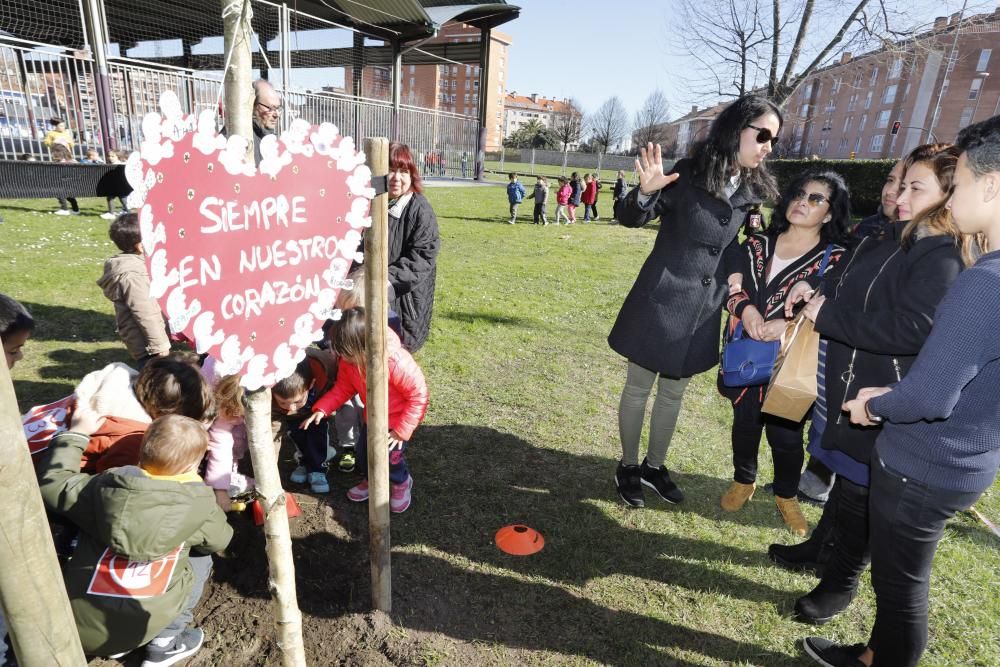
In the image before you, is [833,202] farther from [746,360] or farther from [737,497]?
[737,497]

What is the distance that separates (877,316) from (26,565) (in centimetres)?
248

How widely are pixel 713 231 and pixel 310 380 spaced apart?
2242 mm

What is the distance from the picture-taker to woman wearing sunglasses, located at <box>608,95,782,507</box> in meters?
2.75

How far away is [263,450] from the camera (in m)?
1.62

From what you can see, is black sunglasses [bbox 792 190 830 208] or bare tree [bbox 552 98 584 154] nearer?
black sunglasses [bbox 792 190 830 208]

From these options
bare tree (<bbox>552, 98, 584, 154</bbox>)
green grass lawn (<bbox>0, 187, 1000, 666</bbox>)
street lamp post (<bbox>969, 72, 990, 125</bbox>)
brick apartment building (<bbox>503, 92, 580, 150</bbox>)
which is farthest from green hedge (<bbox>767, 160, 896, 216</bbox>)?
brick apartment building (<bbox>503, 92, 580, 150</bbox>)

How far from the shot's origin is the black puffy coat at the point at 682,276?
2887 millimetres

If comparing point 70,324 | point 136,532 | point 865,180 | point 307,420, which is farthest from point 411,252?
point 865,180

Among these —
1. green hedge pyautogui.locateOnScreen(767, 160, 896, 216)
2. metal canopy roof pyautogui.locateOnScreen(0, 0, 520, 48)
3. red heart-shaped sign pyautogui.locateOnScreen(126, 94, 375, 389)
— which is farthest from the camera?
green hedge pyautogui.locateOnScreen(767, 160, 896, 216)

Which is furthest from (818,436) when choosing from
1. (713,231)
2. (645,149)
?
(645,149)

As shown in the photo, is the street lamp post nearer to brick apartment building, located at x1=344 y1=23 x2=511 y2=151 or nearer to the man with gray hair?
brick apartment building, located at x1=344 y1=23 x2=511 y2=151

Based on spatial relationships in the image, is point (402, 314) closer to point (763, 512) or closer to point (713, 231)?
point (713, 231)

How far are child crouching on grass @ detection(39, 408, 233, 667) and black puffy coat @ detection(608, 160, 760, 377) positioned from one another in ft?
7.06

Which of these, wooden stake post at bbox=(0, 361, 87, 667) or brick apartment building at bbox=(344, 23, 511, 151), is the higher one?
brick apartment building at bbox=(344, 23, 511, 151)
